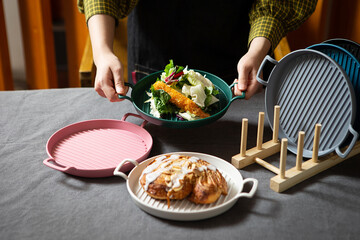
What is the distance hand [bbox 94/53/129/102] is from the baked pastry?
1.25ft

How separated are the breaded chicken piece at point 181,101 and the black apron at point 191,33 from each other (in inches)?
22.2

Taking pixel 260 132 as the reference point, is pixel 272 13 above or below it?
above

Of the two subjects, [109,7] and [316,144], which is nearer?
[316,144]

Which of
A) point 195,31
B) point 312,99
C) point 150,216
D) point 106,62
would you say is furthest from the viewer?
point 195,31

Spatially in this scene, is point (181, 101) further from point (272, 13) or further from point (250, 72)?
point (272, 13)

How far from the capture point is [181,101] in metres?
1.15

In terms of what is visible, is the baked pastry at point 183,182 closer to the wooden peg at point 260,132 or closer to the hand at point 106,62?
the wooden peg at point 260,132

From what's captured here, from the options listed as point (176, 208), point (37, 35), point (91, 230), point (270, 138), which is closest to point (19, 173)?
point (91, 230)

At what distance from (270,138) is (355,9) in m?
1.31

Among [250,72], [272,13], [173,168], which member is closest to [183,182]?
[173,168]

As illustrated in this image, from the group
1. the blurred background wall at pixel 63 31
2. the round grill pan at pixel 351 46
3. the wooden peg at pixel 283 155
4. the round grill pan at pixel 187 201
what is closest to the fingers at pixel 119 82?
the round grill pan at pixel 187 201

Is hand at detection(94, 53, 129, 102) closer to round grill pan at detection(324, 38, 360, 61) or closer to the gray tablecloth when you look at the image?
the gray tablecloth

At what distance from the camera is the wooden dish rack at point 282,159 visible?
3.12 ft

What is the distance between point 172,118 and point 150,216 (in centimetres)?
38
